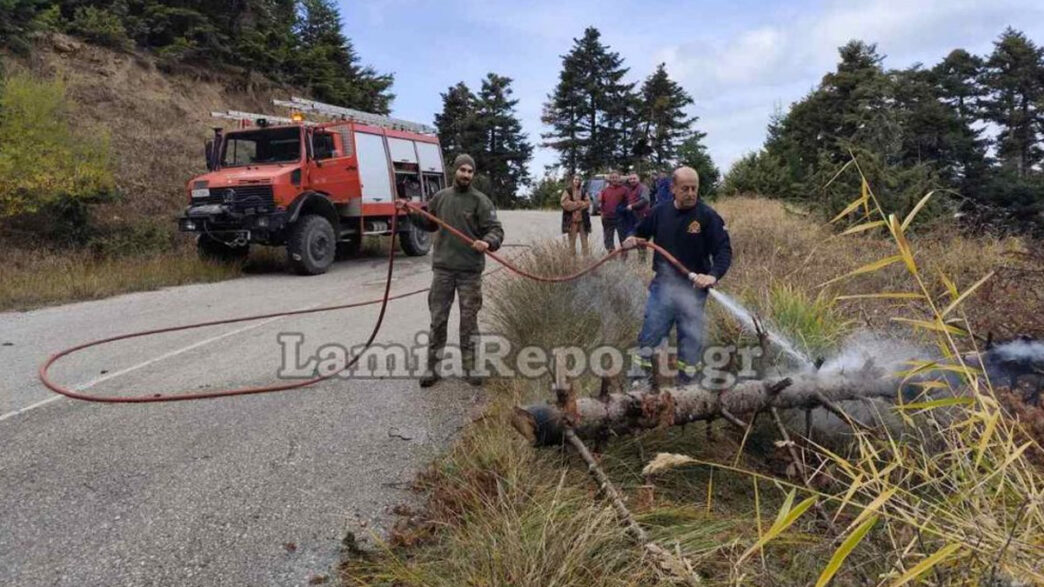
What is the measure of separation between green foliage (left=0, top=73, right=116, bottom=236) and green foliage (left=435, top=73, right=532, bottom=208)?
32695 mm

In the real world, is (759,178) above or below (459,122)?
below

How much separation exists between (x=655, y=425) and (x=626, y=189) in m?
7.20

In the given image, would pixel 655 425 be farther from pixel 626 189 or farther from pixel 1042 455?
pixel 626 189

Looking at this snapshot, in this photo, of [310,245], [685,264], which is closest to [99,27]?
[310,245]

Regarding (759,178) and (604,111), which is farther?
(604,111)

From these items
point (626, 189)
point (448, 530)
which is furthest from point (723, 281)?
point (448, 530)

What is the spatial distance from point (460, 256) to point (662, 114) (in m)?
46.0

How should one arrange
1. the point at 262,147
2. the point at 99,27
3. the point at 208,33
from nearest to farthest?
1. the point at 262,147
2. the point at 99,27
3. the point at 208,33

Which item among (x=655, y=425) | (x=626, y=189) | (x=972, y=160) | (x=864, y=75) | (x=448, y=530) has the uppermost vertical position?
(x=864, y=75)

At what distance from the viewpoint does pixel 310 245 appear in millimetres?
10531

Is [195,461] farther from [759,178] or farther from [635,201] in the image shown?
[759,178]

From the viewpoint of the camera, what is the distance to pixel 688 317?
4.34 meters

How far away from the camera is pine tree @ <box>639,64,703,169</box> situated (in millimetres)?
46750

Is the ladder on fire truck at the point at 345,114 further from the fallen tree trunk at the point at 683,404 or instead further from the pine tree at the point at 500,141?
the pine tree at the point at 500,141
